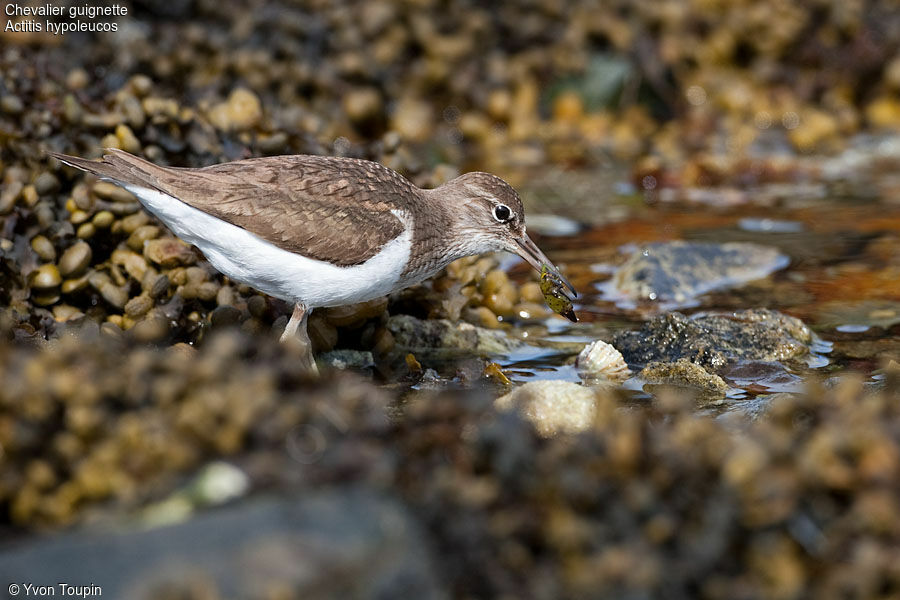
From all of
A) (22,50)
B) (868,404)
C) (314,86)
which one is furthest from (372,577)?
(314,86)

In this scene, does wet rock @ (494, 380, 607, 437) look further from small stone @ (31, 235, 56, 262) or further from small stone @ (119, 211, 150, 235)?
small stone @ (31, 235, 56, 262)

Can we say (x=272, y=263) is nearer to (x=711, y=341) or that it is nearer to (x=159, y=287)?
(x=159, y=287)

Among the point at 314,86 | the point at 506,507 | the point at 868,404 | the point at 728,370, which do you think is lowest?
the point at 728,370

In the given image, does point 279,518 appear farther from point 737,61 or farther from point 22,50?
point 737,61

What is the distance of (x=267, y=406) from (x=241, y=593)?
733 mm

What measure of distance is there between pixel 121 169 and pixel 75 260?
1.03 meters

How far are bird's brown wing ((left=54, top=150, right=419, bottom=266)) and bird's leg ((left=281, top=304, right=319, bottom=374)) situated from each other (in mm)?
432

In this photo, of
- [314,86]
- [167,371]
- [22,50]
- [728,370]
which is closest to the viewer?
[167,371]

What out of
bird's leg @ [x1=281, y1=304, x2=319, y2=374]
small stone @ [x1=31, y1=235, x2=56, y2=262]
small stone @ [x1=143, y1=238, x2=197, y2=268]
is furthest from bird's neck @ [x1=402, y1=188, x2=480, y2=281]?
small stone @ [x1=31, y1=235, x2=56, y2=262]

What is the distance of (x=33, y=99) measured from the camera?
7078 millimetres

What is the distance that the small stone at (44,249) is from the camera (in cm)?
615

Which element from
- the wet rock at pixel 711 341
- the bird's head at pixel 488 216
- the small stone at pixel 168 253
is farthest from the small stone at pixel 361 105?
the wet rock at pixel 711 341

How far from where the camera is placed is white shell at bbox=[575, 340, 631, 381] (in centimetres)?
601

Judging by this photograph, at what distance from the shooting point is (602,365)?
6031mm
